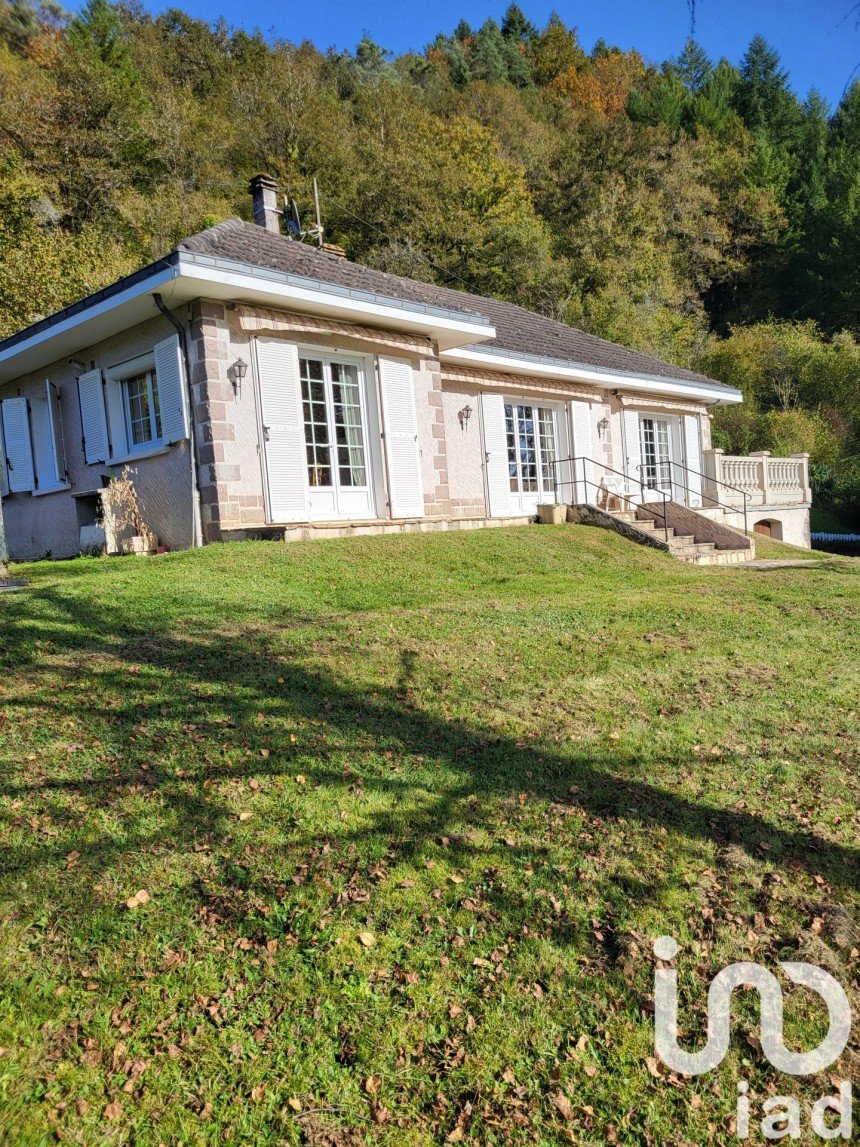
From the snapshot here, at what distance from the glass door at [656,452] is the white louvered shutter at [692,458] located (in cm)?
44

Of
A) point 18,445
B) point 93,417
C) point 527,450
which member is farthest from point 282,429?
point 527,450

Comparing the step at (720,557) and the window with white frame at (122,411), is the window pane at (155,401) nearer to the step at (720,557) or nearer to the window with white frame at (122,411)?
the window with white frame at (122,411)

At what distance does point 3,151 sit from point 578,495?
62.8 ft

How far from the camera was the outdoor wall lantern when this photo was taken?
396 inches

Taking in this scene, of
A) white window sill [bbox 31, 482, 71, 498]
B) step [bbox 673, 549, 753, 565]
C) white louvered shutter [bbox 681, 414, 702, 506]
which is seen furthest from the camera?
white louvered shutter [bbox 681, 414, 702, 506]

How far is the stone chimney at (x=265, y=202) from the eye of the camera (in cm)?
1316

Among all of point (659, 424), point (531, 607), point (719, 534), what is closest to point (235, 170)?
point (659, 424)

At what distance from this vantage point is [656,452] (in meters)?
18.8

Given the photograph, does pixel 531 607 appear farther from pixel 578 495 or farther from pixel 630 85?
pixel 630 85

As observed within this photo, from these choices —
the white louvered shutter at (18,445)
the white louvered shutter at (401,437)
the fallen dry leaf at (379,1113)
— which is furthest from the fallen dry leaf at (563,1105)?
the white louvered shutter at (18,445)

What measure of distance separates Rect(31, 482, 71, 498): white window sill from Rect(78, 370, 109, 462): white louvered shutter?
79 cm

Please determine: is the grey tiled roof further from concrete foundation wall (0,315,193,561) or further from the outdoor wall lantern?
concrete foundation wall (0,315,193,561)

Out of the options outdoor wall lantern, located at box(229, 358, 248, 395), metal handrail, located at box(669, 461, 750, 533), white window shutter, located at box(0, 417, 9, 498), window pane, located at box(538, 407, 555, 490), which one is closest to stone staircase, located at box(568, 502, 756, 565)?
window pane, located at box(538, 407, 555, 490)

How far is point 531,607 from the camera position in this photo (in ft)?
24.0
